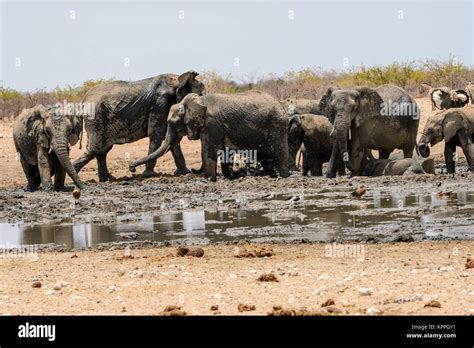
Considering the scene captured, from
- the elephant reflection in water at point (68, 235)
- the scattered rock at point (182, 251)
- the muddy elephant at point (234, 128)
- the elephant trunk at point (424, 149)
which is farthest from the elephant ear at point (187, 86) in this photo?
the scattered rock at point (182, 251)

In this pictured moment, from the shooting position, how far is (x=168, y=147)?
2395 centimetres

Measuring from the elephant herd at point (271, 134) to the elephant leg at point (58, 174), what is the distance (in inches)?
0.7

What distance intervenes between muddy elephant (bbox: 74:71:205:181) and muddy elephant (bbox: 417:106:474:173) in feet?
18.9

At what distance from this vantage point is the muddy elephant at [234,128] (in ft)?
75.6

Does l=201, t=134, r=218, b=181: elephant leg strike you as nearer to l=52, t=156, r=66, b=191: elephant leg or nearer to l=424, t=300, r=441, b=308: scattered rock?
l=52, t=156, r=66, b=191: elephant leg

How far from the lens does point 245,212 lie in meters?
17.5

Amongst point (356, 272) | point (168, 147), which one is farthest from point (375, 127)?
point (356, 272)

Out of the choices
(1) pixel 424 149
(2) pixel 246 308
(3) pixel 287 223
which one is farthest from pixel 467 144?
(2) pixel 246 308

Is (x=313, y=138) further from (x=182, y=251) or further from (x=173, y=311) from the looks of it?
(x=173, y=311)

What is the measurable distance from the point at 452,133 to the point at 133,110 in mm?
7726

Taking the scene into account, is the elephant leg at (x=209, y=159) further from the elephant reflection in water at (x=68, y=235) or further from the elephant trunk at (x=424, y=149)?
the elephant reflection in water at (x=68, y=235)

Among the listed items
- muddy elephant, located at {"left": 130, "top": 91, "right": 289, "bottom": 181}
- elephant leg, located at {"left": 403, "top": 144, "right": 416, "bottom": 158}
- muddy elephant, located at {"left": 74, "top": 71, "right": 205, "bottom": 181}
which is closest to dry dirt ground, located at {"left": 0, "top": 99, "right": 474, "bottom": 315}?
muddy elephant, located at {"left": 130, "top": 91, "right": 289, "bottom": 181}

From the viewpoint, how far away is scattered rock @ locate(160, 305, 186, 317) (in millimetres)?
9370
